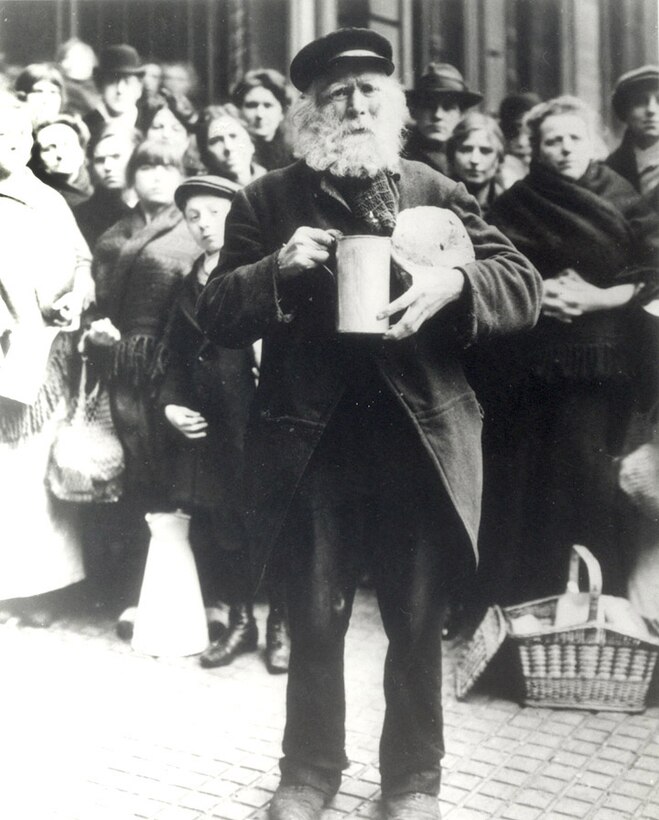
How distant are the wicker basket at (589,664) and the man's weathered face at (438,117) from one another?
1.51 metres

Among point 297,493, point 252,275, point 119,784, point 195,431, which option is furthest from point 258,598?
point 252,275

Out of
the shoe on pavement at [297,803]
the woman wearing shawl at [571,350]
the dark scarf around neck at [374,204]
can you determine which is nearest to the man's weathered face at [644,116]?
the woman wearing shawl at [571,350]

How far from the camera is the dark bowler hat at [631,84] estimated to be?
9.43 feet

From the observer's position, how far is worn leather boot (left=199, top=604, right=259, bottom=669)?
3383 mm

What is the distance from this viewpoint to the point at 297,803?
245 cm

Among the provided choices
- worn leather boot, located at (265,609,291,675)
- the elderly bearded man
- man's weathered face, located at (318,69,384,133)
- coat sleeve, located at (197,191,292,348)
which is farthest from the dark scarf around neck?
worn leather boot, located at (265,609,291,675)

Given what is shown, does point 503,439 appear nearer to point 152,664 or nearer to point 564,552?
point 564,552

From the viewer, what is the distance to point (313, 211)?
95.5 inches

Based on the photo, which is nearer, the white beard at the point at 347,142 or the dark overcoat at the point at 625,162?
the white beard at the point at 347,142

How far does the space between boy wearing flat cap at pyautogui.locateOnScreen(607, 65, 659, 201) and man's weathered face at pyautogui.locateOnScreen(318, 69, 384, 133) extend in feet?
3.13

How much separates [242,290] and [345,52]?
706mm

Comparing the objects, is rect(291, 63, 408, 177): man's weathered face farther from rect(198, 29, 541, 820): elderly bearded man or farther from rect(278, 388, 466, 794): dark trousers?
rect(278, 388, 466, 794): dark trousers

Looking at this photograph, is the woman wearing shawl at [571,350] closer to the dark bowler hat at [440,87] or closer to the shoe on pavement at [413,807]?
the dark bowler hat at [440,87]

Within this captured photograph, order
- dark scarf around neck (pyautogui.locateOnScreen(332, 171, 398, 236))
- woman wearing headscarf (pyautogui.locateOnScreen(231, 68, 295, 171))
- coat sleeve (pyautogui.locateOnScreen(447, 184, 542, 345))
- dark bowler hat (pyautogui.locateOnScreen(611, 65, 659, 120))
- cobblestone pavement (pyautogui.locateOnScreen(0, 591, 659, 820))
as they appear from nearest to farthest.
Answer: coat sleeve (pyautogui.locateOnScreen(447, 184, 542, 345))
dark scarf around neck (pyautogui.locateOnScreen(332, 171, 398, 236))
cobblestone pavement (pyautogui.locateOnScreen(0, 591, 659, 820))
dark bowler hat (pyautogui.locateOnScreen(611, 65, 659, 120))
woman wearing headscarf (pyautogui.locateOnScreen(231, 68, 295, 171))
